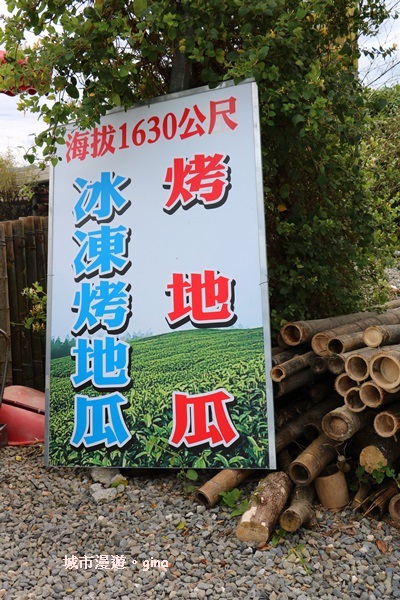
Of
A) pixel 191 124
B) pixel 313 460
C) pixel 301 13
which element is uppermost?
pixel 301 13

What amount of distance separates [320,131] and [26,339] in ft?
10.5

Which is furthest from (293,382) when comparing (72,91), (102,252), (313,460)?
(72,91)

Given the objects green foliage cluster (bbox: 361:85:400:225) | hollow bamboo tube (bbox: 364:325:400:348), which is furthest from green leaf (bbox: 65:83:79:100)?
hollow bamboo tube (bbox: 364:325:400:348)

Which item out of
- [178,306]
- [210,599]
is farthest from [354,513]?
[178,306]

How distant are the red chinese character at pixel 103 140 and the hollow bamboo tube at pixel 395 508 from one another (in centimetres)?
270

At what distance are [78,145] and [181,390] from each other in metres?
1.81

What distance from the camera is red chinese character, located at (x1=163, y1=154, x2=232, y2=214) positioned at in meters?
3.69

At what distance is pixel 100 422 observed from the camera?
3.99m

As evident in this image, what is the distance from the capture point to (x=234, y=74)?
3570mm

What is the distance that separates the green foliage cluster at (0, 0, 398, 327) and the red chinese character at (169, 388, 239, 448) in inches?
29.8

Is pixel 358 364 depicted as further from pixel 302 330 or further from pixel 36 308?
pixel 36 308

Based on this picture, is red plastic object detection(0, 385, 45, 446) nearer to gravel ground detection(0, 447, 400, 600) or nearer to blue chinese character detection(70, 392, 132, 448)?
blue chinese character detection(70, 392, 132, 448)

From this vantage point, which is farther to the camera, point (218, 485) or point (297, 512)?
point (218, 485)

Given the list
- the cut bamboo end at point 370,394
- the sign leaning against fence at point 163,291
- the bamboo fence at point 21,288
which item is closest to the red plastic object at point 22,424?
the sign leaning against fence at point 163,291
